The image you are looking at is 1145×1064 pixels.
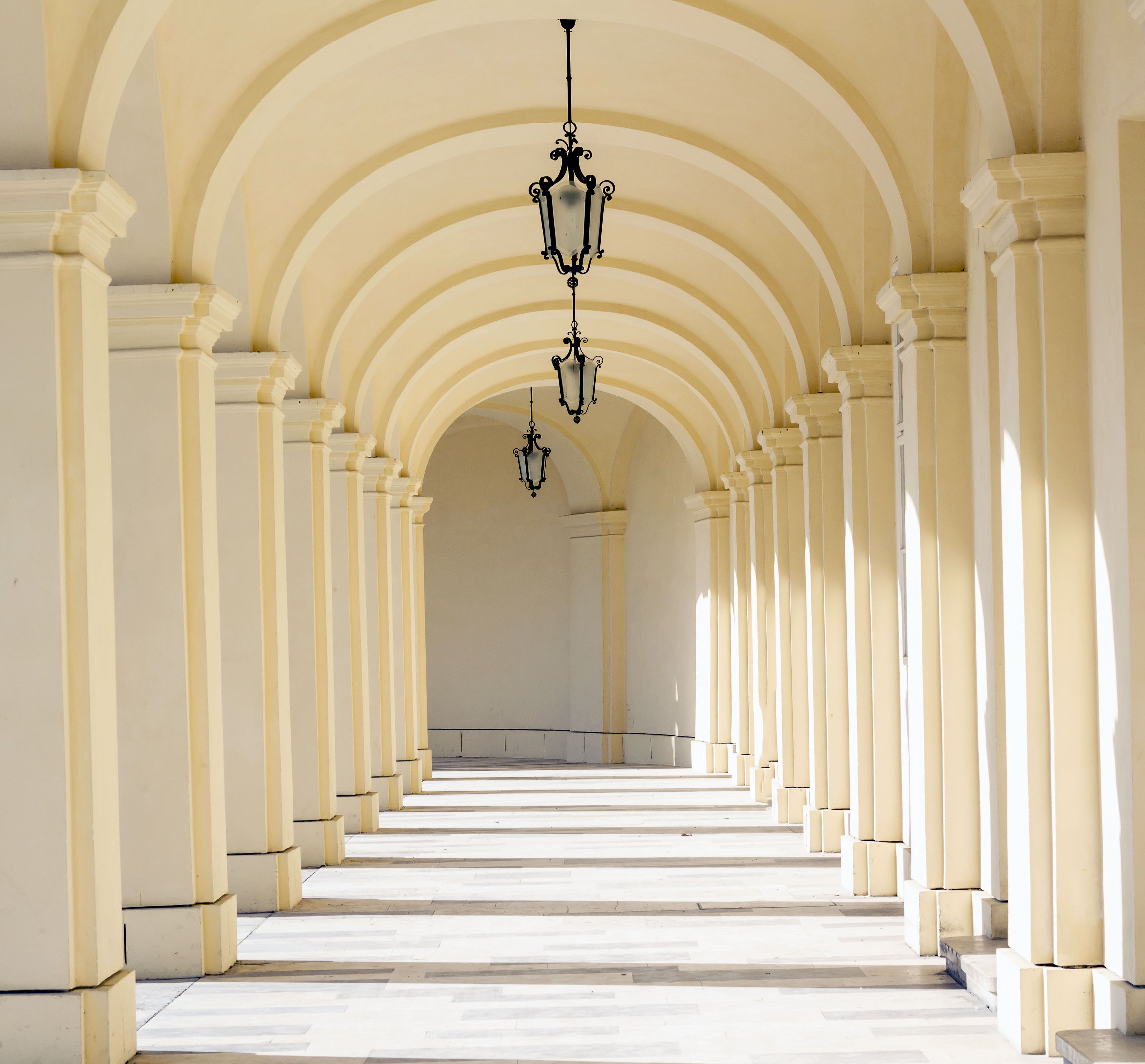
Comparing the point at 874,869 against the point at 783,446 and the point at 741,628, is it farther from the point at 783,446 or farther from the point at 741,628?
Result: the point at 741,628

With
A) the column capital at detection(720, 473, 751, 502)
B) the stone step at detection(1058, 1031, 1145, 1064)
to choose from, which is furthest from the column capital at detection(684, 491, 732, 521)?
the stone step at detection(1058, 1031, 1145, 1064)

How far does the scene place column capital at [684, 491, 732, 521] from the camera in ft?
68.3

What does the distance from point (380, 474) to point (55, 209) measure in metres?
10.4

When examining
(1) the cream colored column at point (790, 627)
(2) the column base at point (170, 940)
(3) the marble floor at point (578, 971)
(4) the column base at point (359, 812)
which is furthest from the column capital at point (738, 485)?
(2) the column base at point (170, 940)

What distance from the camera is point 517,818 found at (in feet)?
50.3

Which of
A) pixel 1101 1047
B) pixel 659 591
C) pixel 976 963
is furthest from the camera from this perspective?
pixel 659 591

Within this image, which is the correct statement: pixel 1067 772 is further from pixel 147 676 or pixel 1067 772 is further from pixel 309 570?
pixel 309 570

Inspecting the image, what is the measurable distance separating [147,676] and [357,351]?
278 inches

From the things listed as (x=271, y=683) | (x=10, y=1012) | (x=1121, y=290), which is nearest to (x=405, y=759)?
Answer: (x=271, y=683)

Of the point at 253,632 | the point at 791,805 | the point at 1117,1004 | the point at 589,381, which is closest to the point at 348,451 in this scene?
the point at 589,381

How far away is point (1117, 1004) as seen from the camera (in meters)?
5.39

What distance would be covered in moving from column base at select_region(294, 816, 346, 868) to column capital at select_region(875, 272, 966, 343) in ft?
22.7

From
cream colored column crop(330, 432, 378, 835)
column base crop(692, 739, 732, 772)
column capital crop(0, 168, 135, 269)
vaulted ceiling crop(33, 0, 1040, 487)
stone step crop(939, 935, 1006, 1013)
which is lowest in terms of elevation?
column base crop(692, 739, 732, 772)

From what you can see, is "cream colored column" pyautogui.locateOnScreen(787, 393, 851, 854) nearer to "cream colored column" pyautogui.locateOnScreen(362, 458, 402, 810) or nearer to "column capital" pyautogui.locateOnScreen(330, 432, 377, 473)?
"column capital" pyautogui.locateOnScreen(330, 432, 377, 473)
